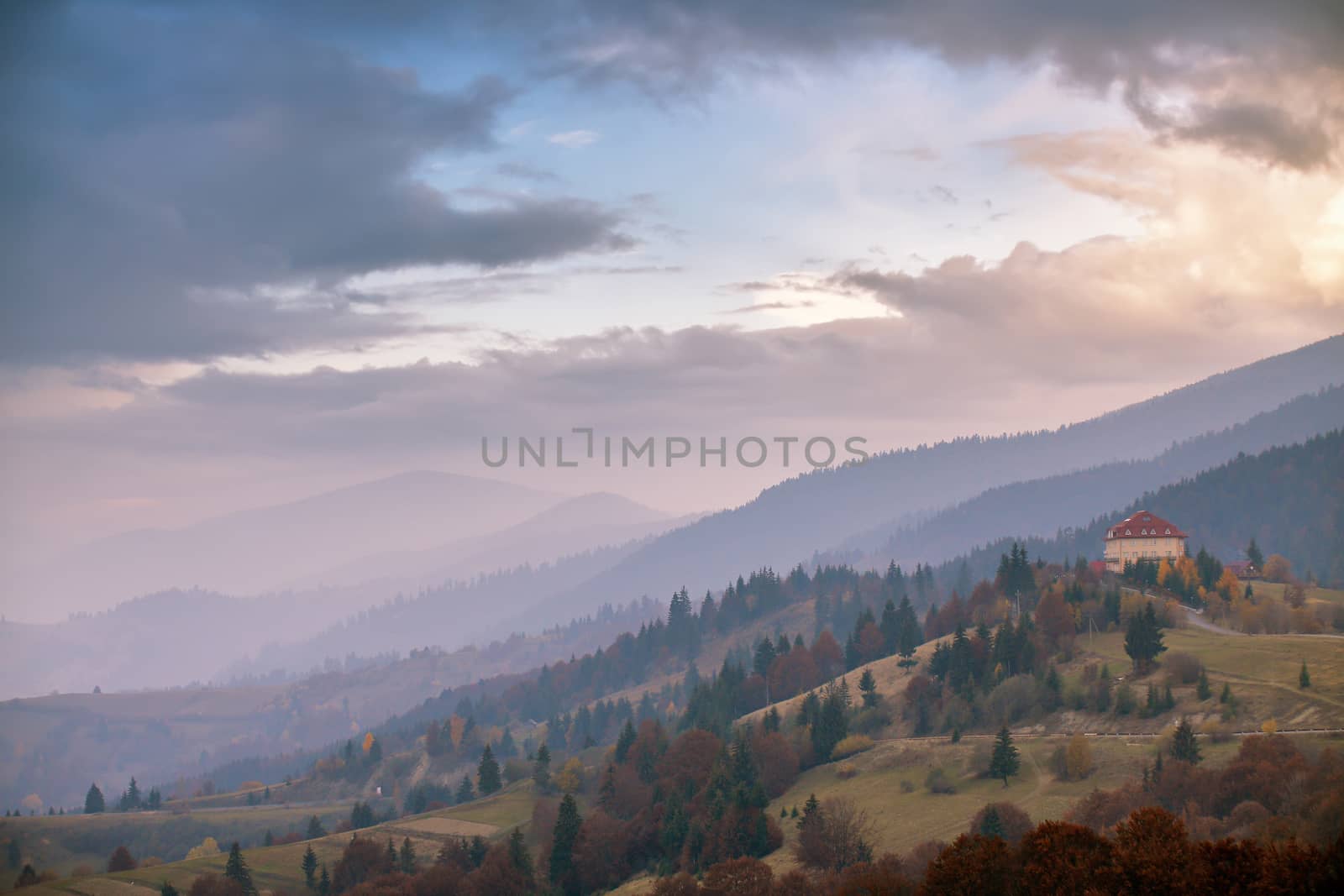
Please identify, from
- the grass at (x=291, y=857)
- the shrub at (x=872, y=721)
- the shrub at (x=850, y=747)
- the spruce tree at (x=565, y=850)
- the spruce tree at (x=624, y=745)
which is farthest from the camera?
the spruce tree at (x=624, y=745)

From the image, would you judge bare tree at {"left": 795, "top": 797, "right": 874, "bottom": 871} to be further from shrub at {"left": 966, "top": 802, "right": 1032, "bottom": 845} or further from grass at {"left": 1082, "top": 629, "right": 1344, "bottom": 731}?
grass at {"left": 1082, "top": 629, "right": 1344, "bottom": 731}

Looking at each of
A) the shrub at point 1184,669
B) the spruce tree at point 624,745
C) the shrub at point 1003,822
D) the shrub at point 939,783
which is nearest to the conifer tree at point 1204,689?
the shrub at point 1184,669

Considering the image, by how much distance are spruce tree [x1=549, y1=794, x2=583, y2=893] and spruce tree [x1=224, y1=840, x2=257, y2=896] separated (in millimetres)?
39718

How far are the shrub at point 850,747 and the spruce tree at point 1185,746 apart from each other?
46.7 m

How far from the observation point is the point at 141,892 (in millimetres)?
143000

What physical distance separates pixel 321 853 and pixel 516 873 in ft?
155

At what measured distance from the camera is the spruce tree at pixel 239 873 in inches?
5758

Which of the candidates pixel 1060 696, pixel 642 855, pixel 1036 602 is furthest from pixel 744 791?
pixel 1036 602

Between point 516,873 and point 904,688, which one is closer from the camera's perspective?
point 516,873

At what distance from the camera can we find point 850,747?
14950 cm

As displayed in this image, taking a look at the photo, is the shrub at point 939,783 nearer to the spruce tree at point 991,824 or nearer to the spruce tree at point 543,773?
the spruce tree at point 991,824

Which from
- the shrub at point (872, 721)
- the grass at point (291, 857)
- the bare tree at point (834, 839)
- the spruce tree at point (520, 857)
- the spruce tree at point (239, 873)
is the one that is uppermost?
the shrub at point (872, 721)

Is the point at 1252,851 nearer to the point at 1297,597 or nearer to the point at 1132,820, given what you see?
the point at 1132,820

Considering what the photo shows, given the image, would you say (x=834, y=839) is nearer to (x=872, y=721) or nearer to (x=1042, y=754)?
(x=1042, y=754)
